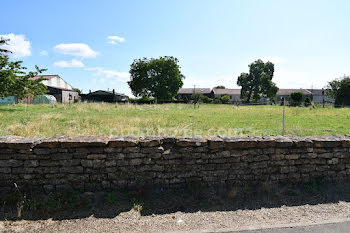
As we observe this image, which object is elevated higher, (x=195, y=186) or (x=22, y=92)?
(x=22, y=92)

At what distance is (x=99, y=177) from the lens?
3773 mm

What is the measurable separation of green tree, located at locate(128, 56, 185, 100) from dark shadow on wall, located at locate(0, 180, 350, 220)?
155 ft

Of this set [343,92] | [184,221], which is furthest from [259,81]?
[184,221]

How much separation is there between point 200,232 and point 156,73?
51398 millimetres

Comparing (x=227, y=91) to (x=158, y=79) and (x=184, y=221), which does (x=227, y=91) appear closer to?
(x=158, y=79)

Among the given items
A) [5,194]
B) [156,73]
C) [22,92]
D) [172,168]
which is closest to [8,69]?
[22,92]

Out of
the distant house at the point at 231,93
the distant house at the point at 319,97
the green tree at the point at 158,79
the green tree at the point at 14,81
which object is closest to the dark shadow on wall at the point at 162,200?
the green tree at the point at 14,81

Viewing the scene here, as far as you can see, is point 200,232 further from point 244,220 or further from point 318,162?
point 318,162

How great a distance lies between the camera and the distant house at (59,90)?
41.3 metres

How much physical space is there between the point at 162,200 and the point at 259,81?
53081mm

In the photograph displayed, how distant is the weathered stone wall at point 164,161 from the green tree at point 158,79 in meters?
46.9

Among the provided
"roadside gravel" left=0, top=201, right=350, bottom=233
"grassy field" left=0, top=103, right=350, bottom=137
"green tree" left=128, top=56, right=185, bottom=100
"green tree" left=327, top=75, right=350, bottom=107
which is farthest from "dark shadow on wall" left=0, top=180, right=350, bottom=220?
"green tree" left=128, top=56, right=185, bottom=100

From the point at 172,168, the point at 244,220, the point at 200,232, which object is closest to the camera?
the point at 200,232

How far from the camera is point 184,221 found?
3.09m
